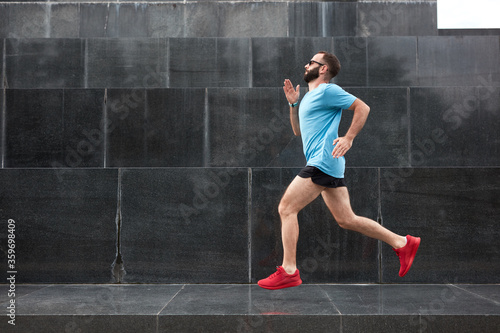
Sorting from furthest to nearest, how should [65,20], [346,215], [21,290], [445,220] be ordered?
[65,20] → [445,220] → [21,290] → [346,215]

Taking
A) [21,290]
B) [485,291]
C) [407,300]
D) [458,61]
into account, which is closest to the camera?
[407,300]

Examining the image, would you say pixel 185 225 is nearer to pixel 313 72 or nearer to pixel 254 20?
pixel 313 72

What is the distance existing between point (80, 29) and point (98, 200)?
4534 millimetres

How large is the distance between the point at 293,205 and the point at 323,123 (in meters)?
0.93

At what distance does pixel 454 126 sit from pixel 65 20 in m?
7.66

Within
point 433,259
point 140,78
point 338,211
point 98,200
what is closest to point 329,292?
point 338,211

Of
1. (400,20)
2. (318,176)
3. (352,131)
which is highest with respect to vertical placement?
(400,20)

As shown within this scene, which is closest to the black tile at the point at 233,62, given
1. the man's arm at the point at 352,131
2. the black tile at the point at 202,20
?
the black tile at the point at 202,20

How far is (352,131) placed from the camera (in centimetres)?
456

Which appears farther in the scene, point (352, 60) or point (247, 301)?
point (352, 60)

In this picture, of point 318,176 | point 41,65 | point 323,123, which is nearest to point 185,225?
point 318,176

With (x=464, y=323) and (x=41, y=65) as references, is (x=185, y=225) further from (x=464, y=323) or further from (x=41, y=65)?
(x=41, y=65)

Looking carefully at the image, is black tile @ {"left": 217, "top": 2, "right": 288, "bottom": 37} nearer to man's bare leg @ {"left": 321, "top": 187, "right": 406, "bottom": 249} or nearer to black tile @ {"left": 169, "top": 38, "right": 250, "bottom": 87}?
black tile @ {"left": 169, "top": 38, "right": 250, "bottom": 87}

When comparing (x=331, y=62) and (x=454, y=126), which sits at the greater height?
(x=331, y=62)
